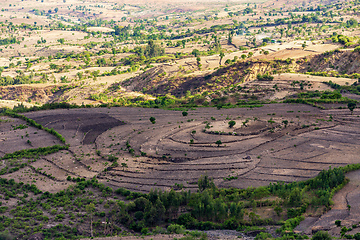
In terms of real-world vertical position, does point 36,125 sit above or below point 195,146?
above

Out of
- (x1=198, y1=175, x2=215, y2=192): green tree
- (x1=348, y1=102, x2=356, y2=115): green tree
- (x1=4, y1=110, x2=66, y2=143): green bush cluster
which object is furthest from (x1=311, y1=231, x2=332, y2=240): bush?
(x1=4, y1=110, x2=66, y2=143): green bush cluster

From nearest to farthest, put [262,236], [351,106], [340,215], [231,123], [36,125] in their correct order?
[262,236] < [340,215] < [231,123] < [351,106] < [36,125]

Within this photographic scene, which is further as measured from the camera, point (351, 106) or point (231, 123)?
point (351, 106)

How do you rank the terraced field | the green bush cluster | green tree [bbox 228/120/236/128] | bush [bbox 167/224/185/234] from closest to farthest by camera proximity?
1. bush [bbox 167/224/185/234]
2. the terraced field
3. green tree [bbox 228/120/236/128]
4. the green bush cluster

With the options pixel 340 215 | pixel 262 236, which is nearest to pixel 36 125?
pixel 262 236

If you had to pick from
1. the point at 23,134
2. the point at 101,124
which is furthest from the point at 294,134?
the point at 23,134

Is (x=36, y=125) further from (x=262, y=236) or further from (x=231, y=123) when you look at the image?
(x=262, y=236)

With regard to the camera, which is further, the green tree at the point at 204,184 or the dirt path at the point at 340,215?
the green tree at the point at 204,184

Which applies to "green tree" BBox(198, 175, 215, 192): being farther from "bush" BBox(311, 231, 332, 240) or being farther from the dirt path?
"bush" BBox(311, 231, 332, 240)

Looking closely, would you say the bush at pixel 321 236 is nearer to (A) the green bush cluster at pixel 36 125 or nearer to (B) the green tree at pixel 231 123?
(B) the green tree at pixel 231 123

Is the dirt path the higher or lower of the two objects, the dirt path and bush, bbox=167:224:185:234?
the higher

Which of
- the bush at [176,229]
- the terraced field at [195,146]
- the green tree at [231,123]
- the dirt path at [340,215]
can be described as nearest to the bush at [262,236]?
the dirt path at [340,215]

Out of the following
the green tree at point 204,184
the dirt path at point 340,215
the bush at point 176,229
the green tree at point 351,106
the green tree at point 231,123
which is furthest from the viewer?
the green tree at point 351,106
